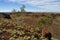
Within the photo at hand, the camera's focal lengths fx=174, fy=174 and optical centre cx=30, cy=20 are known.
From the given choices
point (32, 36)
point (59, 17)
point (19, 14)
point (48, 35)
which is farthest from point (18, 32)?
point (59, 17)

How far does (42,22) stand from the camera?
35.9ft

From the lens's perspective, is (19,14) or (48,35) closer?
(48,35)

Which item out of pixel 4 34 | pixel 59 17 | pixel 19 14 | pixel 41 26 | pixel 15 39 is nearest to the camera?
pixel 15 39

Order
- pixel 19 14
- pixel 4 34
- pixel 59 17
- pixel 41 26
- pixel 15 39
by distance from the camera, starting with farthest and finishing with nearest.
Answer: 1. pixel 59 17
2. pixel 19 14
3. pixel 41 26
4. pixel 4 34
5. pixel 15 39

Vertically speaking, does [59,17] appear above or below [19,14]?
below

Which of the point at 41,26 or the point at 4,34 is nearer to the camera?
the point at 4,34

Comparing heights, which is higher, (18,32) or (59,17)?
(18,32)

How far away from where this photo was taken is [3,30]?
343 inches

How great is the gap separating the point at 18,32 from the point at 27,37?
2.68 feet

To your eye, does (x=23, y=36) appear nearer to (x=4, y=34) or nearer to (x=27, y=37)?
(x=27, y=37)

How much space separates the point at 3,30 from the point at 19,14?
20.6 feet

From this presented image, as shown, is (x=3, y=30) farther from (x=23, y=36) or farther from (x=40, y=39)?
(x=40, y=39)

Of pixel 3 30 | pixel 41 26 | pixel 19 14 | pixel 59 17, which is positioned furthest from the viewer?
pixel 59 17

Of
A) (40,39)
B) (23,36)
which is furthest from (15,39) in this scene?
(40,39)
